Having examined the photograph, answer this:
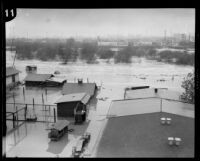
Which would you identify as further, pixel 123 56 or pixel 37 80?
pixel 37 80

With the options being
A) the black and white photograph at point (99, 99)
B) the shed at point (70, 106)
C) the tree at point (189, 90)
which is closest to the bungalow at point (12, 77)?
Result: the black and white photograph at point (99, 99)

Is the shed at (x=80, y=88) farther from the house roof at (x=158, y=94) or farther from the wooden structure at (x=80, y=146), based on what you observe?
the wooden structure at (x=80, y=146)

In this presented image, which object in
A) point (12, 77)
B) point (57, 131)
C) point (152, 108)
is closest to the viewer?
point (152, 108)

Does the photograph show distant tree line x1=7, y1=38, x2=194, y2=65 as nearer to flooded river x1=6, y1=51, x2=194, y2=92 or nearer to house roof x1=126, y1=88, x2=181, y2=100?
flooded river x1=6, y1=51, x2=194, y2=92

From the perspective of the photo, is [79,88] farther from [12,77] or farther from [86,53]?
[12,77]

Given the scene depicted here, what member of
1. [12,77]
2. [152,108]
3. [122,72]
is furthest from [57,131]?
[122,72]

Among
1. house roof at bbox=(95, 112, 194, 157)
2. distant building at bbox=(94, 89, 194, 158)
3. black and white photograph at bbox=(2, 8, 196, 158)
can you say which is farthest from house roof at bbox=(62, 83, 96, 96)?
house roof at bbox=(95, 112, 194, 157)

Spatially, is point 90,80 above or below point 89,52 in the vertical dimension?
below

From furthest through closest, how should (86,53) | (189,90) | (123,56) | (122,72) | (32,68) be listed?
1. (32,68)
2. (122,72)
3. (86,53)
4. (123,56)
5. (189,90)
